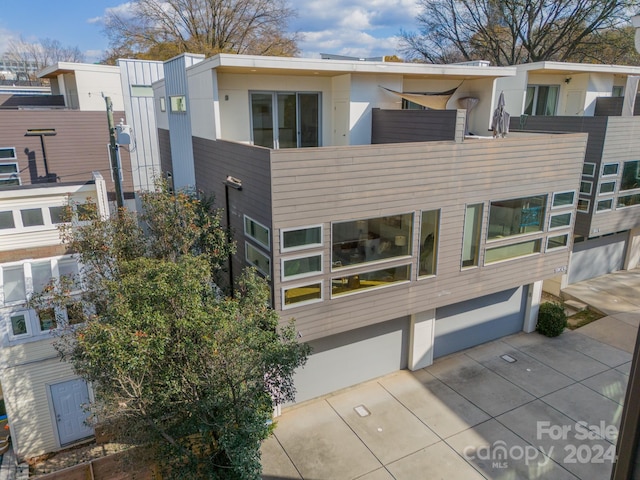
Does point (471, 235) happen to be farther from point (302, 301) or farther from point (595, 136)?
point (595, 136)

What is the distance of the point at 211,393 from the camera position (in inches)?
230

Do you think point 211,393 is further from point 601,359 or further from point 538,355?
point 601,359

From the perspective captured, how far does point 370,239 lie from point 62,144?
47.8 ft

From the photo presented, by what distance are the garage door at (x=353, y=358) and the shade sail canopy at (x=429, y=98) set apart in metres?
6.38

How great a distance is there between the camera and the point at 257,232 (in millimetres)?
9492

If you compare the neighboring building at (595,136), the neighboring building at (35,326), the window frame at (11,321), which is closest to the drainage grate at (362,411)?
the neighboring building at (35,326)

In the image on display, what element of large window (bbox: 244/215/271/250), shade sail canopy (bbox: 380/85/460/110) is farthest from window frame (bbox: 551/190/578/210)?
large window (bbox: 244/215/271/250)

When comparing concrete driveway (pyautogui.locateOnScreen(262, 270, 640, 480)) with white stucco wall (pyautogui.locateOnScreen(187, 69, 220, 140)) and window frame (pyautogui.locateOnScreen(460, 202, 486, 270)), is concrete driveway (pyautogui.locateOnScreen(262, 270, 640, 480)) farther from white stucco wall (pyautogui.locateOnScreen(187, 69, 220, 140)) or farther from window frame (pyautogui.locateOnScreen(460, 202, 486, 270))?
white stucco wall (pyautogui.locateOnScreen(187, 69, 220, 140))

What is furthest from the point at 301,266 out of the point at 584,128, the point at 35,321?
the point at 584,128

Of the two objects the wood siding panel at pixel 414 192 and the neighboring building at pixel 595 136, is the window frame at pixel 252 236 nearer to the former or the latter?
the wood siding panel at pixel 414 192

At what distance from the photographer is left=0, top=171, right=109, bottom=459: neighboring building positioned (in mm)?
9219

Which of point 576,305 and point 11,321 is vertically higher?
point 11,321

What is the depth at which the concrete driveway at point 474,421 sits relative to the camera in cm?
895

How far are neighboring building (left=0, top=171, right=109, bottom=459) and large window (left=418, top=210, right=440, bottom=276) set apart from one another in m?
7.13
